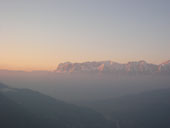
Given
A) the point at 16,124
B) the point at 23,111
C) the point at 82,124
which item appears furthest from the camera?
the point at 82,124

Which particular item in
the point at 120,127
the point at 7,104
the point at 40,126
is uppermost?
the point at 7,104

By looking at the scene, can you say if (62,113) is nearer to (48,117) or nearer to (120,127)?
(48,117)

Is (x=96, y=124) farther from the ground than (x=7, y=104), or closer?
closer

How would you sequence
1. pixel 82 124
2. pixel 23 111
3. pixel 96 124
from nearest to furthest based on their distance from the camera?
1. pixel 23 111
2. pixel 82 124
3. pixel 96 124

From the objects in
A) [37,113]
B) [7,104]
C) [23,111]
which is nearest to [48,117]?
[37,113]

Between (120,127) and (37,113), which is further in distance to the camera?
(120,127)

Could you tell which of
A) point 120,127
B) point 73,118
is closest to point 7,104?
point 73,118

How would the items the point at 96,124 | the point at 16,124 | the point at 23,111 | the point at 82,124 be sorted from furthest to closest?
1. the point at 96,124
2. the point at 82,124
3. the point at 23,111
4. the point at 16,124

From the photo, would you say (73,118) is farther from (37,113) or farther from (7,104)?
(7,104)

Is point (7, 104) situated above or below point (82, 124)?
above
